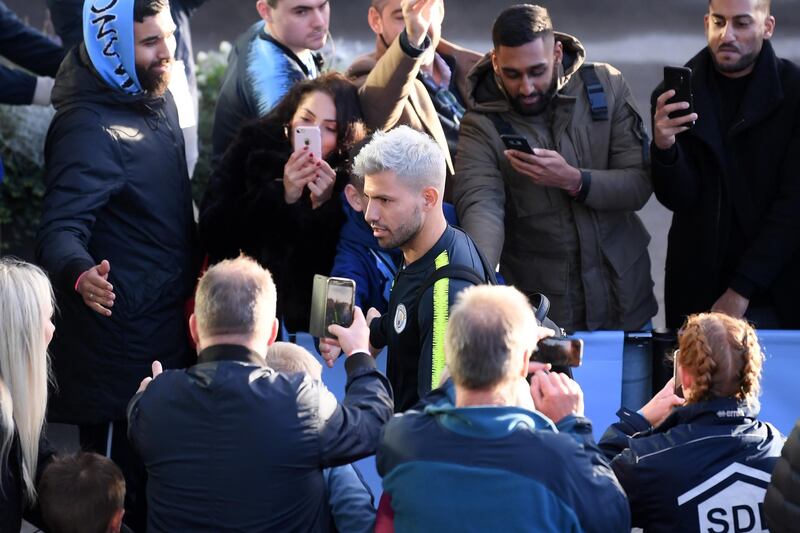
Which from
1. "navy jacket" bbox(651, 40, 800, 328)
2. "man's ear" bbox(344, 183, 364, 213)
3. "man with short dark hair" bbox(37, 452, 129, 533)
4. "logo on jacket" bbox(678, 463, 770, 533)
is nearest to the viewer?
"logo on jacket" bbox(678, 463, 770, 533)

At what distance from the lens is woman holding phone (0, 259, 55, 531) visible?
371 centimetres

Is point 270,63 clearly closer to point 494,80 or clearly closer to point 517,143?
point 494,80

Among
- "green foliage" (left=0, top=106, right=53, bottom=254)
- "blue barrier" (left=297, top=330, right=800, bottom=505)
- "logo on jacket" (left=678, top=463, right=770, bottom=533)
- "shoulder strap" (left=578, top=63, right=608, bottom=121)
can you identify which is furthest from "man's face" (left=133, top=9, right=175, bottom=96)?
"logo on jacket" (left=678, top=463, right=770, bottom=533)

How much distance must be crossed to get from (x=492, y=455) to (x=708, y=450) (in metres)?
0.87

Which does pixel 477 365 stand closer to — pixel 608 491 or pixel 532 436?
pixel 532 436

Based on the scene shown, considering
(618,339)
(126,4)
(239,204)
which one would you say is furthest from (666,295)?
(126,4)

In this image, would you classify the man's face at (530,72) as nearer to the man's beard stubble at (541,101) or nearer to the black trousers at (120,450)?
the man's beard stubble at (541,101)

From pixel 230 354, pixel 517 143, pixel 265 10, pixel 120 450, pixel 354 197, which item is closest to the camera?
pixel 230 354

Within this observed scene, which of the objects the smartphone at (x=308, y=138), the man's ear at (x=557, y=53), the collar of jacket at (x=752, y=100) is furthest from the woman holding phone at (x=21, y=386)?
the collar of jacket at (x=752, y=100)

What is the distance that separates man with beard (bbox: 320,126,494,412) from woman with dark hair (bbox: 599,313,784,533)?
687 mm

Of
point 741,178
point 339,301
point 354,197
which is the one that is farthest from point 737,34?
point 339,301

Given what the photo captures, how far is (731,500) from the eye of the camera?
11.9ft

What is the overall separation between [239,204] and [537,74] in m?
1.33

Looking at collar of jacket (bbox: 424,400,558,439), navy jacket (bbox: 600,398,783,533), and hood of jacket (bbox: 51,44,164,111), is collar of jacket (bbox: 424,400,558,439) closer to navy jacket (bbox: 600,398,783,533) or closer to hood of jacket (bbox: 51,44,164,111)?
navy jacket (bbox: 600,398,783,533)
